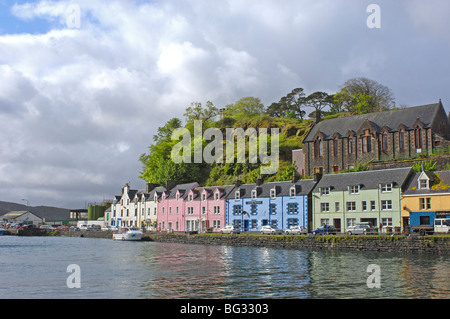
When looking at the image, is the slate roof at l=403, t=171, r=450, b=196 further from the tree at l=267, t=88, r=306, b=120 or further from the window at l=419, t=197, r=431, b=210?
the tree at l=267, t=88, r=306, b=120

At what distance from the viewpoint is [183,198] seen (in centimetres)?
9256

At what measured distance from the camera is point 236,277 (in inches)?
1277

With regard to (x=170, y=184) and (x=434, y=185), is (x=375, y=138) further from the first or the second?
(x=170, y=184)

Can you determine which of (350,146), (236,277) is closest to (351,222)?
(350,146)

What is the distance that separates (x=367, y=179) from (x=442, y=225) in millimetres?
15257

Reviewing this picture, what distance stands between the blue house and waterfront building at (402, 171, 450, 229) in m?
15.6

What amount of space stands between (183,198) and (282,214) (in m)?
25.9

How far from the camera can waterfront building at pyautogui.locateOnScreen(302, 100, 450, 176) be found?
7169 cm

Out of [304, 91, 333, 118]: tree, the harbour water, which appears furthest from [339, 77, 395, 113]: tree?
the harbour water

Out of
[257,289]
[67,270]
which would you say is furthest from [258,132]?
[257,289]

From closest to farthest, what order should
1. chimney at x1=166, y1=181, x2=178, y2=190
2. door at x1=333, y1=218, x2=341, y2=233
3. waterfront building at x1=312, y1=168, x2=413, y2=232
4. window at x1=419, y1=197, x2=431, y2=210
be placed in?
1. window at x1=419, y1=197, x2=431, y2=210
2. waterfront building at x1=312, y1=168, x2=413, y2=232
3. door at x1=333, y1=218, x2=341, y2=233
4. chimney at x1=166, y1=181, x2=178, y2=190

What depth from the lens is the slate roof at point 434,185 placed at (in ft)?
184
